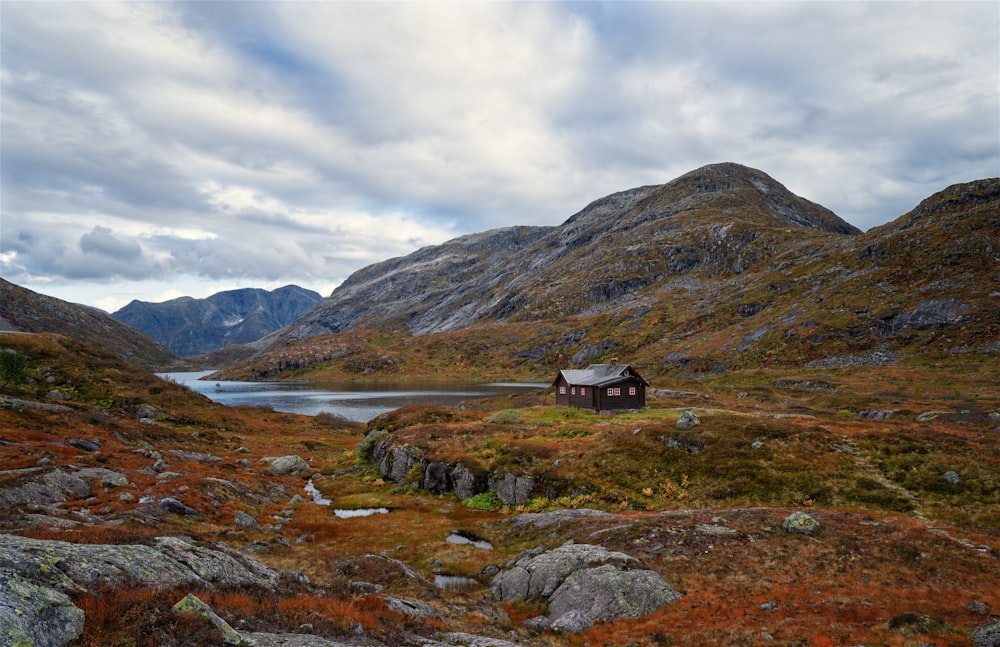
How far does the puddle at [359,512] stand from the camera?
4567cm

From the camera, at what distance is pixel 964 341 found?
98625 millimetres

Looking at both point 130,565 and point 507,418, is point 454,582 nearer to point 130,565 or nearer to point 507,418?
point 130,565

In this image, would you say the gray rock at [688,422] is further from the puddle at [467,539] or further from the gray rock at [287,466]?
the gray rock at [287,466]

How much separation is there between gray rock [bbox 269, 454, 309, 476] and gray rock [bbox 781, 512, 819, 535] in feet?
186

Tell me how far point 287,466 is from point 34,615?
2312 inches

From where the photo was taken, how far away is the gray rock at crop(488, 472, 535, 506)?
43594mm

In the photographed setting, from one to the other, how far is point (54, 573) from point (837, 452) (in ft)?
165

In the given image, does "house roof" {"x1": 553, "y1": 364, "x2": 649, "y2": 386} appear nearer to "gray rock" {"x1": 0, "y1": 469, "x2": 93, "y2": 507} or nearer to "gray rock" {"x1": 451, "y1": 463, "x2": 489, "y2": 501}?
"gray rock" {"x1": 451, "y1": 463, "x2": 489, "y2": 501}

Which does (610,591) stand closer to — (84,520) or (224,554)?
(224,554)

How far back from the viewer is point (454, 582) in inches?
1137

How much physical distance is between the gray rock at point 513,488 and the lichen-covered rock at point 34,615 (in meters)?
36.2

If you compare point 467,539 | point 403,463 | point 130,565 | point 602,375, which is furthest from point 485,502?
point 602,375

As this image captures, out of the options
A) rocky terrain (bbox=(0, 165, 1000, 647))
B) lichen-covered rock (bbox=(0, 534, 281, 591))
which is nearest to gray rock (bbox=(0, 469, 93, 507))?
rocky terrain (bbox=(0, 165, 1000, 647))

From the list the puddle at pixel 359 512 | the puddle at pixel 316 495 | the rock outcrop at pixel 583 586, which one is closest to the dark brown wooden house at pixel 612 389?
the puddle at pixel 359 512
